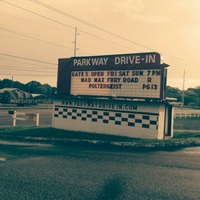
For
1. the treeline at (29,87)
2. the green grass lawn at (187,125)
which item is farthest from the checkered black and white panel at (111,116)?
the treeline at (29,87)

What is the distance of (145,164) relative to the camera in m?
6.90

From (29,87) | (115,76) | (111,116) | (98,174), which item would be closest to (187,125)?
Answer: (111,116)

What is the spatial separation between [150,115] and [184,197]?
709 cm

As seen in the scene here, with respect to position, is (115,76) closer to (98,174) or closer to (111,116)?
(111,116)

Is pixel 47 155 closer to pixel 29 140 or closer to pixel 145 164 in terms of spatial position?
pixel 145 164

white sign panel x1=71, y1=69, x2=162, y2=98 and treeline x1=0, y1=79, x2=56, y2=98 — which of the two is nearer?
white sign panel x1=71, y1=69, x2=162, y2=98

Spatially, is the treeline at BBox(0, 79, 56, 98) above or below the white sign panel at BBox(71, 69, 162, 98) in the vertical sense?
above

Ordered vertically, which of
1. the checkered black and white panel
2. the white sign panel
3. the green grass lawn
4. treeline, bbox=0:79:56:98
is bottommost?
the green grass lawn

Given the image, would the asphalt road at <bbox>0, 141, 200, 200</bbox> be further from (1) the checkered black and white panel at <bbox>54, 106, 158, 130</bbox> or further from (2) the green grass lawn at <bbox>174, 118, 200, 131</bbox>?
(2) the green grass lawn at <bbox>174, 118, 200, 131</bbox>

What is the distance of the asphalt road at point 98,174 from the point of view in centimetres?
472

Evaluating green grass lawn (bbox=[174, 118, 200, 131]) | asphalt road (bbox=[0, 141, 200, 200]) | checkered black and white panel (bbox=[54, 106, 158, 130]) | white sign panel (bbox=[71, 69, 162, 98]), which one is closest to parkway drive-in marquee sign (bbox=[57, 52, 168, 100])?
white sign panel (bbox=[71, 69, 162, 98])

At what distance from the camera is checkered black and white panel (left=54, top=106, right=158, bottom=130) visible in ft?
38.0

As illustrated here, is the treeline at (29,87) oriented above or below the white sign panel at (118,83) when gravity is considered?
above

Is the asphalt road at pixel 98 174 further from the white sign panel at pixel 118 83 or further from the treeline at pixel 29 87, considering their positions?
the treeline at pixel 29 87
